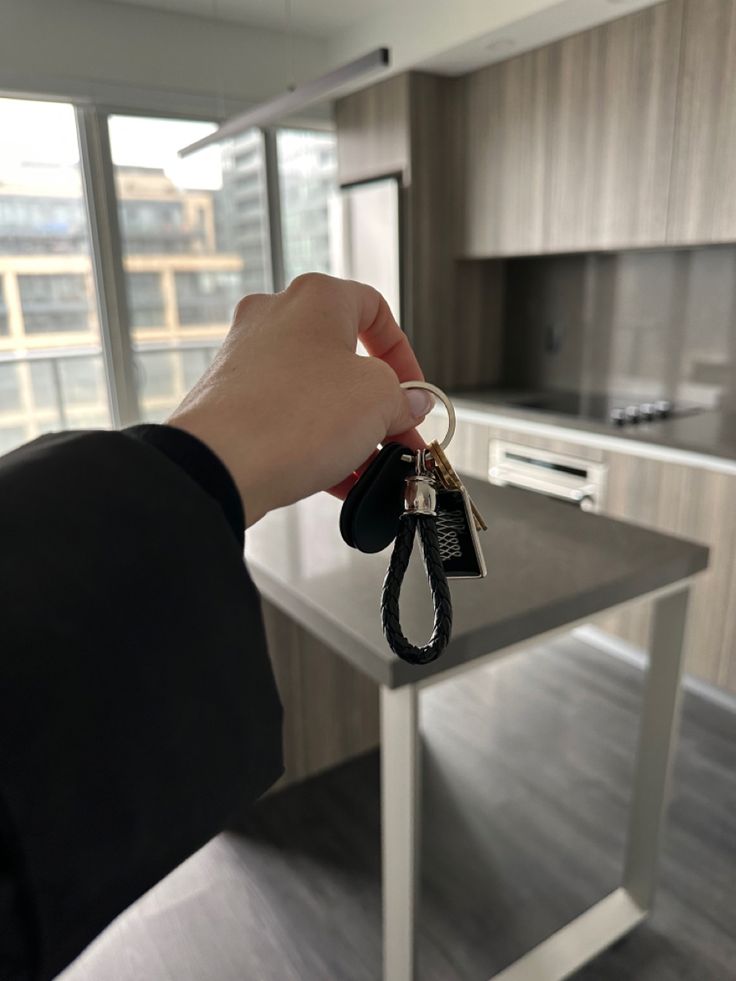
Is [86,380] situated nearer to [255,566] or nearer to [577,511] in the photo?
[255,566]

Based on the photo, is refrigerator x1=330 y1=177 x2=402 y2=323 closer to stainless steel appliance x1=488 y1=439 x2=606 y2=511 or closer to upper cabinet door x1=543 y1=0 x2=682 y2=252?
upper cabinet door x1=543 y1=0 x2=682 y2=252

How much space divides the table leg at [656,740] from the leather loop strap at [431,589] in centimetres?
97

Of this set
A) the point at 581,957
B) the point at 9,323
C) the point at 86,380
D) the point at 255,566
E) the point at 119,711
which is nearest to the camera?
the point at 119,711

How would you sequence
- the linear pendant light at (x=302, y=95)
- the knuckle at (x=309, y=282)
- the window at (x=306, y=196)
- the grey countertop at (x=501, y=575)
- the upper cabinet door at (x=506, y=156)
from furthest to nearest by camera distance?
the window at (x=306, y=196) → the upper cabinet door at (x=506, y=156) → the linear pendant light at (x=302, y=95) → the grey countertop at (x=501, y=575) → the knuckle at (x=309, y=282)

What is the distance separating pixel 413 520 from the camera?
0.41 m

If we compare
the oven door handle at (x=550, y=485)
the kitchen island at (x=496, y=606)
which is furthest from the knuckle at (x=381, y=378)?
the oven door handle at (x=550, y=485)

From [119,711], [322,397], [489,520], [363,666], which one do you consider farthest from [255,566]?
[119,711]

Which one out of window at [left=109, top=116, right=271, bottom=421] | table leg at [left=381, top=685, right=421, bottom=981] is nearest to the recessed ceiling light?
window at [left=109, top=116, right=271, bottom=421]

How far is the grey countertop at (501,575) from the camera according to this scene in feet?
3.04

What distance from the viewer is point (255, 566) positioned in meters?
1.19

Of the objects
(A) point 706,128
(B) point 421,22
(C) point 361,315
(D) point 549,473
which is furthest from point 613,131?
(C) point 361,315

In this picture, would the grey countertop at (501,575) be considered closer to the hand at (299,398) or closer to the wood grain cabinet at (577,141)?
the hand at (299,398)

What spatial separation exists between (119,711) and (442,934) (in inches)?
59.2

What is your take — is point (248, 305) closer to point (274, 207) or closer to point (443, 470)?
point (443, 470)
